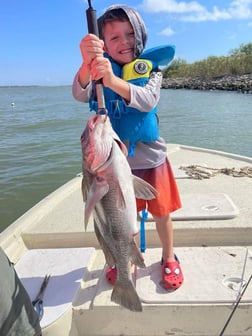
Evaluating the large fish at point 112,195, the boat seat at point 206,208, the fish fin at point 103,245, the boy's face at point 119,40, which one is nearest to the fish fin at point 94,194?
the large fish at point 112,195

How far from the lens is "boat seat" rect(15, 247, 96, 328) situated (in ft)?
7.46

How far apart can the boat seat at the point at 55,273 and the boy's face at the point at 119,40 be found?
1.54m

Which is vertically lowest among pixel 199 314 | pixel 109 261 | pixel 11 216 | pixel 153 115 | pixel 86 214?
pixel 11 216

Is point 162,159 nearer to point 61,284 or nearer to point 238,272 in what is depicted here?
point 238,272

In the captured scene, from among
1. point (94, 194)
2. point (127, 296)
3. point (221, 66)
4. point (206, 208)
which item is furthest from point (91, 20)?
point (221, 66)

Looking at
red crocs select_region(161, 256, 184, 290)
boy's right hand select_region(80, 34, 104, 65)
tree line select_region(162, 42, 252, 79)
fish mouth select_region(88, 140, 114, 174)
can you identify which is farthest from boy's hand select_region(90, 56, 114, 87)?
tree line select_region(162, 42, 252, 79)

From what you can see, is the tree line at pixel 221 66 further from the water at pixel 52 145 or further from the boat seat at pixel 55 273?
the boat seat at pixel 55 273

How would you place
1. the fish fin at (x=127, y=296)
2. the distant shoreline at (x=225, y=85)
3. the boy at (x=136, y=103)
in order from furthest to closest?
the distant shoreline at (x=225, y=85) → the boy at (x=136, y=103) → the fish fin at (x=127, y=296)

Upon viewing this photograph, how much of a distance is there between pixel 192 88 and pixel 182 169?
56.1 metres

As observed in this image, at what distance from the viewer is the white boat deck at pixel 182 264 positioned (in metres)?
2.24

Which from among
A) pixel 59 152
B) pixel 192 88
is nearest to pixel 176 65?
pixel 192 88

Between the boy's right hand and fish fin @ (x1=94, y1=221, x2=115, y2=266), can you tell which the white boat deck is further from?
the boy's right hand

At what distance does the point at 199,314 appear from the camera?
2230 millimetres

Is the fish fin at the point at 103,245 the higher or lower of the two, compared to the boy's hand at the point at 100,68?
lower
